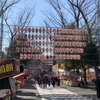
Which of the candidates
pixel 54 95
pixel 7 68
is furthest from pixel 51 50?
pixel 7 68

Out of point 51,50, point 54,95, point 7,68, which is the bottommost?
point 54,95

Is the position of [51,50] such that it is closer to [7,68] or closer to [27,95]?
[27,95]

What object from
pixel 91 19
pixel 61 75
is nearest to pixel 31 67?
pixel 61 75

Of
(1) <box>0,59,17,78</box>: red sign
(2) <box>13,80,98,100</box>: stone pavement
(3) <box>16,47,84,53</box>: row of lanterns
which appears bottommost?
(2) <box>13,80,98,100</box>: stone pavement

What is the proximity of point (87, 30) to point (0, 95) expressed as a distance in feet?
65.6

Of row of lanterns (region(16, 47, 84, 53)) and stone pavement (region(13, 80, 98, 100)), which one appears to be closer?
stone pavement (region(13, 80, 98, 100))

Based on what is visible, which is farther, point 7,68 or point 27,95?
point 27,95

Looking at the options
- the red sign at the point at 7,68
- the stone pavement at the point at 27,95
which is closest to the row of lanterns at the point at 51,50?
the stone pavement at the point at 27,95

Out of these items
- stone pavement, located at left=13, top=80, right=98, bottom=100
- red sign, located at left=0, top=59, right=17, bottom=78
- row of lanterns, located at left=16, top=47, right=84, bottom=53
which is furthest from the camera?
row of lanterns, located at left=16, top=47, right=84, bottom=53

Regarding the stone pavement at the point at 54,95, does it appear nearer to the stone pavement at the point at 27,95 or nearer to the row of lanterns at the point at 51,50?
the stone pavement at the point at 27,95

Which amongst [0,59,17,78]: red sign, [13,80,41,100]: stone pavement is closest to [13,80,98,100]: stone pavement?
[13,80,41,100]: stone pavement

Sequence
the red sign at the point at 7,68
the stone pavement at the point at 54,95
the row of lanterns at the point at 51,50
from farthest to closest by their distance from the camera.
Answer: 1. the row of lanterns at the point at 51,50
2. the stone pavement at the point at 54,95
3. the red sign at the point at 7,68

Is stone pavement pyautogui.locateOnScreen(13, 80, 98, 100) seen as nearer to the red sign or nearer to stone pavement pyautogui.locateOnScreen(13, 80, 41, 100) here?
stone pavement pyautogui.locateOnScreen(13, 80, 41, 100)

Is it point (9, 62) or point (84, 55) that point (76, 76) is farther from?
A: point (9, 62)
